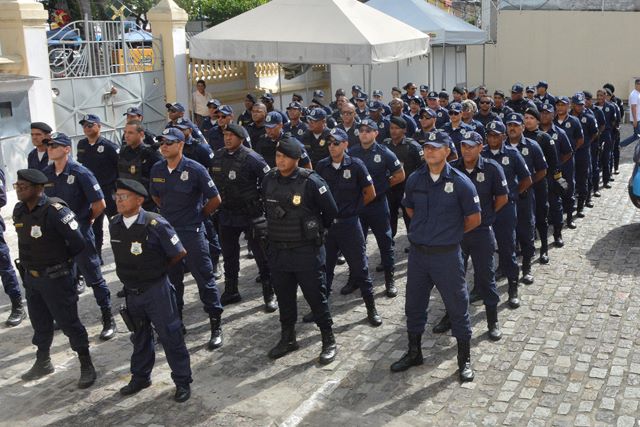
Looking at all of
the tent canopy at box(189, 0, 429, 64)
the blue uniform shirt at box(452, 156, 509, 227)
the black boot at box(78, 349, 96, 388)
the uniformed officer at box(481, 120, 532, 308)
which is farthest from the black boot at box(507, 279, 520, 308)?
the tent canopy at box(189, 0, 429, 64)

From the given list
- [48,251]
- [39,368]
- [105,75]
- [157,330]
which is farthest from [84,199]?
[105,75]

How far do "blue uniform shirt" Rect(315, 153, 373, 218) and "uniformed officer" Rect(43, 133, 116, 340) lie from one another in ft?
7.34

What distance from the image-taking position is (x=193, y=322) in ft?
25.0

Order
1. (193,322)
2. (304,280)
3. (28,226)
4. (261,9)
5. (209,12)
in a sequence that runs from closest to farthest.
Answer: (28,226)
(304,280)
(193,322)
(261,9)
(209,12)

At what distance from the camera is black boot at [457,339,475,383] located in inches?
241

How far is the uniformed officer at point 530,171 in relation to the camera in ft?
27.2

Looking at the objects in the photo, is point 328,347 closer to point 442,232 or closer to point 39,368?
point 442,232

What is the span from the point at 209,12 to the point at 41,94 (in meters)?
21.6

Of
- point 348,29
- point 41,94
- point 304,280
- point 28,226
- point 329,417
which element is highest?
point 348,29

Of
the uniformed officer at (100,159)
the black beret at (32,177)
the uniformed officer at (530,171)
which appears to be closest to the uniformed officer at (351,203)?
the uniformed officer at (530,171)

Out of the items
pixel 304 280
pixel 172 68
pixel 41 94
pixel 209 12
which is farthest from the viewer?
pixel 209 12

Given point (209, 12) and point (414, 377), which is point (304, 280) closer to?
point (414, 377)

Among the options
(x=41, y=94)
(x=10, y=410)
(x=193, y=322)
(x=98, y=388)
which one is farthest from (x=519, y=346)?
(x=41, y=94)

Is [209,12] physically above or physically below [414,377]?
above
